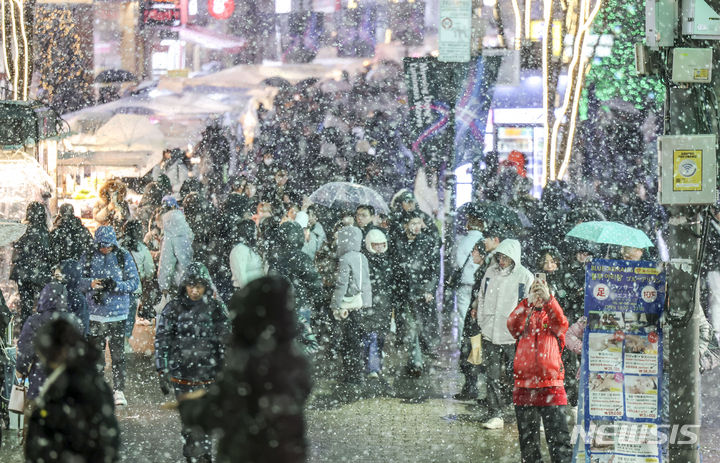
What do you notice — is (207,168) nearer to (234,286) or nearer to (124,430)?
(234,286)

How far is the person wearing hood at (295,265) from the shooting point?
11359 millimetres

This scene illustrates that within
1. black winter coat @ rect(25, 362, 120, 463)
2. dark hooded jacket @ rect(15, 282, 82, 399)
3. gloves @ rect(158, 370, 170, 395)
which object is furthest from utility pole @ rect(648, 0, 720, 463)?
dark hooded jacket @ rect(15, 282, 82, 399)

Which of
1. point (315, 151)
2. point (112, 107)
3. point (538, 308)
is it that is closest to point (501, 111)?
point (315, 151)

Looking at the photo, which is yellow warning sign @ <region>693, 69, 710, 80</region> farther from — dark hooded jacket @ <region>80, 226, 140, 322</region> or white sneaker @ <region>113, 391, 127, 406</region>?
white sneaker @ <region>113, 391, 127, 406</region>

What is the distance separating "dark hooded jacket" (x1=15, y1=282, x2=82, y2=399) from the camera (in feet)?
26.2

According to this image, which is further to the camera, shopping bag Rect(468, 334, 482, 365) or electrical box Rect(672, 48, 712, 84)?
shopping bag Rect(468, 334, 482, 365)

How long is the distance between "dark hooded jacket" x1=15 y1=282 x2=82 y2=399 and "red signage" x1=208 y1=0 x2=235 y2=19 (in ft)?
102

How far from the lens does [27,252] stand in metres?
12.4

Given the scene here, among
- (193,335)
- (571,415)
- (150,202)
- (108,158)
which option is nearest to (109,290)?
(193,335)

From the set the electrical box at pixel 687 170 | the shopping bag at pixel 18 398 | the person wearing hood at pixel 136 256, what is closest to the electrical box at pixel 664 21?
the electrical box at pixel 687 170

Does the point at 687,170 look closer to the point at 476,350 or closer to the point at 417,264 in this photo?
the point at 476,350

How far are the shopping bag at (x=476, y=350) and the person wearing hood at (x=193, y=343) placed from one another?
3225 mm

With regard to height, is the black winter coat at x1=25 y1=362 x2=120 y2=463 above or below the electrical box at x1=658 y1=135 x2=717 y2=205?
below

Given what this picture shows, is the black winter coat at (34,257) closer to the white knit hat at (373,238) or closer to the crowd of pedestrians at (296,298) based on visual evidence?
the crowd of pedestrians at (296,298)
